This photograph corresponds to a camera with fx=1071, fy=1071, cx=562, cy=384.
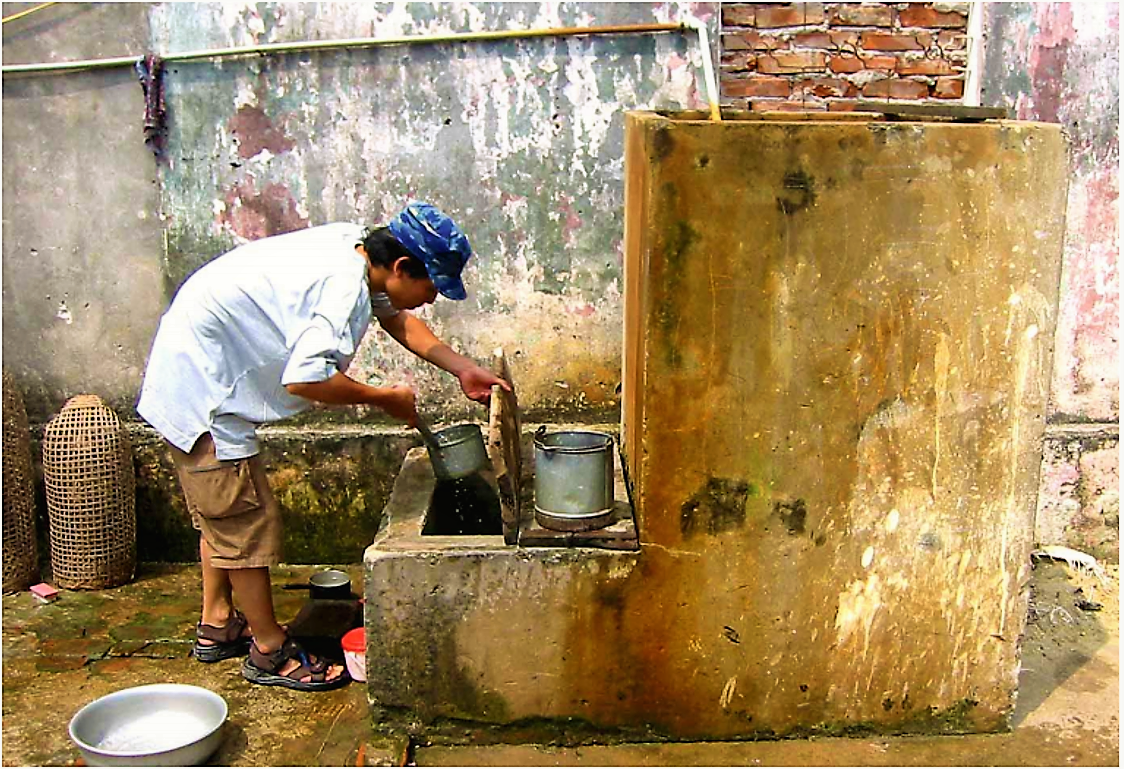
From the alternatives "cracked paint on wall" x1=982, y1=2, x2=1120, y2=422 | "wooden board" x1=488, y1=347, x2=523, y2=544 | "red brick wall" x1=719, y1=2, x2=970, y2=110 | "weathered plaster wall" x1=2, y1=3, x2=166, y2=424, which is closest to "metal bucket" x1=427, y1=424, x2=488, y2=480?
"wooden board" x1=488, y1=347, x2=523, y2=544

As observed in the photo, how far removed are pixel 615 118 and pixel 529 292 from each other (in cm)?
90

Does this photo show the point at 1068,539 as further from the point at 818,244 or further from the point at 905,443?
the point at 818,244

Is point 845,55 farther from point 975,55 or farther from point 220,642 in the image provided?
point 220,642

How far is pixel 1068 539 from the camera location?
522 cm

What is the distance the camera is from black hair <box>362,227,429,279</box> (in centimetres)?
374

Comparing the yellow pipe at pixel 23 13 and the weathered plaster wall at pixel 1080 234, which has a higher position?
the yellow pipe at pixel 23 13

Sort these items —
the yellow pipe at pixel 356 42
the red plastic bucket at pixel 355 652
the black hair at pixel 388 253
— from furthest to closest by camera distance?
1. the yellow pipe at pixel 356 42
2. the red plastic bucket at pixel 355 652
3. the black hair at pixel 388 253

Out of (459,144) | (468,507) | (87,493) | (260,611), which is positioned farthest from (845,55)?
(87,493)

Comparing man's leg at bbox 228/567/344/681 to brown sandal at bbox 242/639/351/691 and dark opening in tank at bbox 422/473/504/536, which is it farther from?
dark opening in tank at bbox 422/473/504/536

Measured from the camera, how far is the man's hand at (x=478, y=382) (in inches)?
161

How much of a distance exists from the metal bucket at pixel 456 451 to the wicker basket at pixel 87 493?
5.50 feet

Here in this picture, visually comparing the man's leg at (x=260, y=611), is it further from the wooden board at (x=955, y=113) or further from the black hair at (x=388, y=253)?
the wooden board at (x=955, y=113)

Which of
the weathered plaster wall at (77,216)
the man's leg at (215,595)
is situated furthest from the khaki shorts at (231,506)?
the weathered plaster wall at (77,216)

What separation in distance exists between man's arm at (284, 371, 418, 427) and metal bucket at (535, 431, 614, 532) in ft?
1.88
